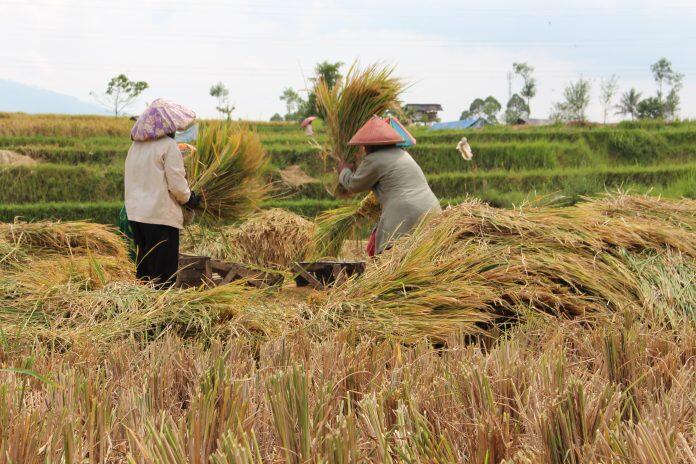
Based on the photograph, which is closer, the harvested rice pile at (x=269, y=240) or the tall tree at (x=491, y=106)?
the harvested rice pile at (x=269, y=240)

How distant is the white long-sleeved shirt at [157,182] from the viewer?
4.93m

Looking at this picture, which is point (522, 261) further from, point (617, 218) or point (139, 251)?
point (139, 251)

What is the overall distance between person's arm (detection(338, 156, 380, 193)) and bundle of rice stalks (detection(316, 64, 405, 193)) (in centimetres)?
41

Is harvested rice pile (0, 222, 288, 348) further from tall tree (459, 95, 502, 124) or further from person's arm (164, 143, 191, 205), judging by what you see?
tall tree (459, 95, 502, 124)

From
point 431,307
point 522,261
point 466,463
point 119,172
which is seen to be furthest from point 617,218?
point 119,172

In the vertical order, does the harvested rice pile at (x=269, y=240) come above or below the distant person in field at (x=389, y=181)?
below

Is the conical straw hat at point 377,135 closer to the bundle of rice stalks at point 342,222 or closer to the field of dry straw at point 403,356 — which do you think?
the bundle of rice stalks at point 342,222

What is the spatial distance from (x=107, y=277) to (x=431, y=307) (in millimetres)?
1721

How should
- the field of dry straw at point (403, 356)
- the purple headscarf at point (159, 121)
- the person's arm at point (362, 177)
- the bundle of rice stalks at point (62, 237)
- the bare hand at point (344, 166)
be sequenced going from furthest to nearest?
1. the bare hand at point (344, 166)
2. the bundle of rice stalks at point (62, 237)
3. the person's arm at point (362, 177)
4. the purple headscarf at point (159, 121)
5. the field of dry straw at point (403, 356)

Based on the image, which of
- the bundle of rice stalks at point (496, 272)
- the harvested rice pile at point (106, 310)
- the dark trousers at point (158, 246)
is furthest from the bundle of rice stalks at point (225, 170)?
the bundle of rice stalks at point (496, 272)

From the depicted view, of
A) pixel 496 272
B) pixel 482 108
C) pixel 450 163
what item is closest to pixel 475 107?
pixel 482 108

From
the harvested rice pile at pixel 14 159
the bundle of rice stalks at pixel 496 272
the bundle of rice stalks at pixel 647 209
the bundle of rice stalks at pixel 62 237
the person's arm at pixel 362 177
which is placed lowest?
the harvested rice pile at pixel 14 159

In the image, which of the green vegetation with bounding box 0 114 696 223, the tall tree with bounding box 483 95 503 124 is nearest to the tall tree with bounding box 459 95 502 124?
the tall tree with bounding box 483 95 503 124

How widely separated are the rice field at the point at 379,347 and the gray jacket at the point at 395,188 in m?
0.67
